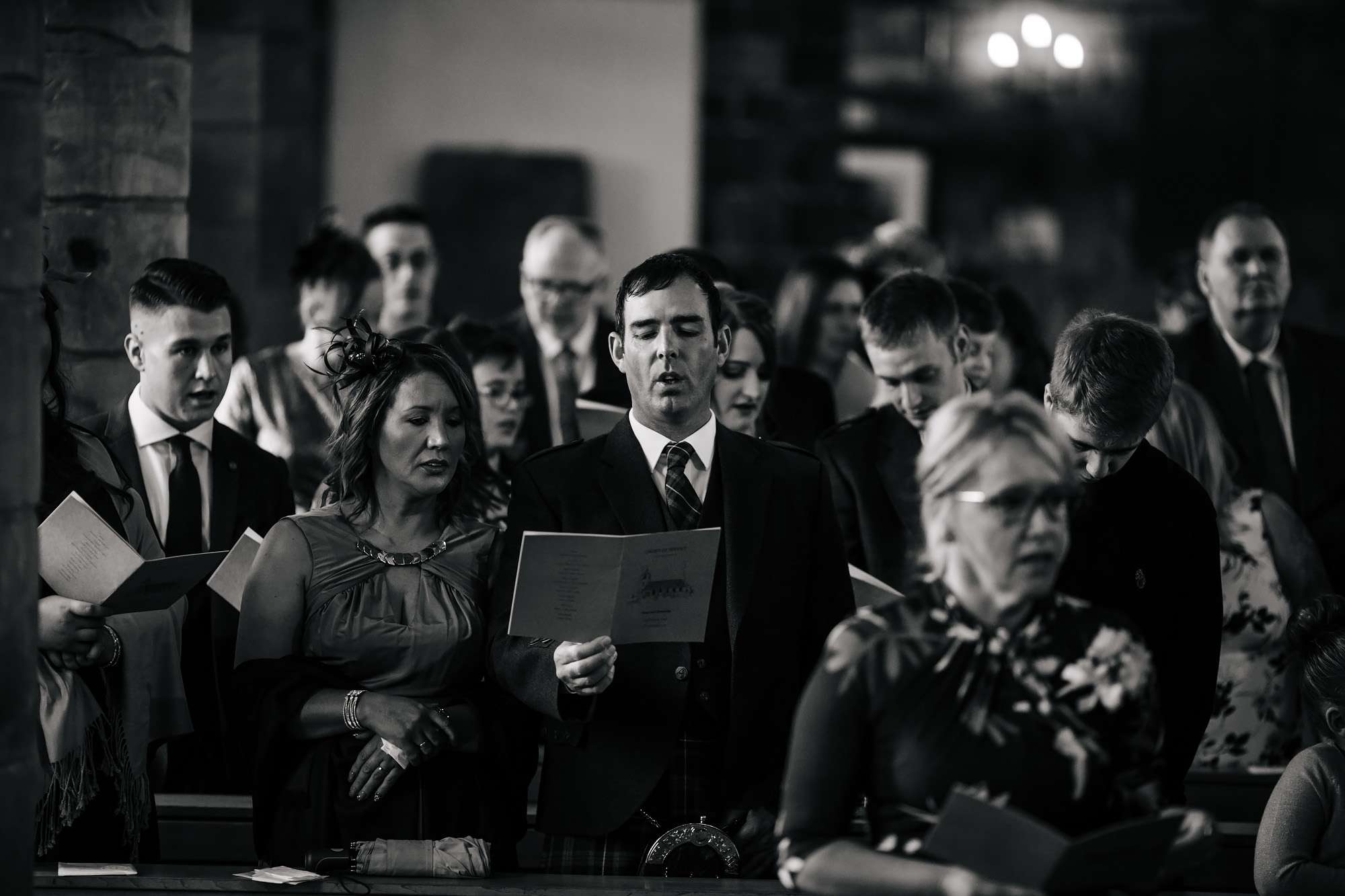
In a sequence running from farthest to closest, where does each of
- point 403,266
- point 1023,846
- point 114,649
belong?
1. point 403,266
2. point 114,649
3. point 1023,846

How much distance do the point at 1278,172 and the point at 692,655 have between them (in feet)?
26.4

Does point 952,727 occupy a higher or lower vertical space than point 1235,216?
lower

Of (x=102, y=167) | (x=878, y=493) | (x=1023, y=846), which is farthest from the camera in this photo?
(x=102, y=167)

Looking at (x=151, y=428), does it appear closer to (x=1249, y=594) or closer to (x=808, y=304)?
(x=808, y=304)

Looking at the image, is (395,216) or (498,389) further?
(395,216)

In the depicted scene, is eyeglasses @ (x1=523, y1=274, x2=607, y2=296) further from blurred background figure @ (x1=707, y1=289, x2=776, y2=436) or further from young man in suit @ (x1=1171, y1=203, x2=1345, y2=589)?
young man in suit @ (x1=1171, y1=203, x2=1345, y2=589)

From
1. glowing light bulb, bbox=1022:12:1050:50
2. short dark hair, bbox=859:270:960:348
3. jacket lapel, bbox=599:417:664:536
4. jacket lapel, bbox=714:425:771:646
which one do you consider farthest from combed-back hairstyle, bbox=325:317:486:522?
glowing light bulb, bbox=1022:12:1050:50

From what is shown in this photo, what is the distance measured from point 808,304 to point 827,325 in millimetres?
86

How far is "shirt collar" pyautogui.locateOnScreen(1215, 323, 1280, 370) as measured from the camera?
16.3 ft

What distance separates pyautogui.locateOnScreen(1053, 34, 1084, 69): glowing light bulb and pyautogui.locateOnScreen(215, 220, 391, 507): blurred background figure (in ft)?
16.6

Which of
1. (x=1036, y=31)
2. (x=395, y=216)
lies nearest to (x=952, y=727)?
(x=395, y=216)

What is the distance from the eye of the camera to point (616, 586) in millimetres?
2961

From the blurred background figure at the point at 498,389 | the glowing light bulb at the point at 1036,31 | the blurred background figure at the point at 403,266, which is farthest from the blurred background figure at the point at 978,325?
the glowing light bulb at the point at 1036,31

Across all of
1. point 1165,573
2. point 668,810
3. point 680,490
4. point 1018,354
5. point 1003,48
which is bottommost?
point 668,810
